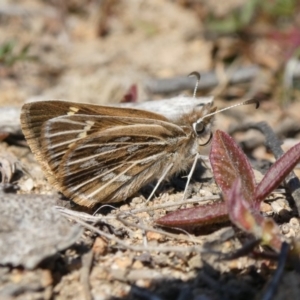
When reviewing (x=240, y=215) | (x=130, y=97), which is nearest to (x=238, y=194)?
(x=240, y=215)

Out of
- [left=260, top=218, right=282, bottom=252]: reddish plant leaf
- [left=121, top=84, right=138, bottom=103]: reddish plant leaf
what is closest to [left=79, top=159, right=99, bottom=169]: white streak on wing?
[left=121, top=84, right=138, bottom=103]: reddish plant leaf

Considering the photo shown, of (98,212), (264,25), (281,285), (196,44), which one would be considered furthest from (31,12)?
(281,285)

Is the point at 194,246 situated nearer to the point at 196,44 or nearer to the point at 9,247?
the point at 9,247

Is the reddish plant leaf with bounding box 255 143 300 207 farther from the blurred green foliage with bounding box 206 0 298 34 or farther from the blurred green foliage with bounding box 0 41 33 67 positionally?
the blurred green foliage with bounding box 206 0 298 34

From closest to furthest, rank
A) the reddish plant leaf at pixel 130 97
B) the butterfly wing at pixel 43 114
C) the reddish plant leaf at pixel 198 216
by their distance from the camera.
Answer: the reddish plant leaf at pixel 198 216 → the butterfly wing at pixel 43 114 → the reddish plant leaf at pixel 130 97

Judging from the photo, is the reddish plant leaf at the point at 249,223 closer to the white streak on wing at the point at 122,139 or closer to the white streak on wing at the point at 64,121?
the white streak on wing at the point at 122,139

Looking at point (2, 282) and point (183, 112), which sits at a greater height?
point (183, 112)

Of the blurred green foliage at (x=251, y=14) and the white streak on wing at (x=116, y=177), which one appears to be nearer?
the white streak on wing at (x=116, y=177)

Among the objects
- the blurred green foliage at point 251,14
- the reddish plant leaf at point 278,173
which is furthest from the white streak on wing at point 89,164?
the blurred green foliage at point 251,14
